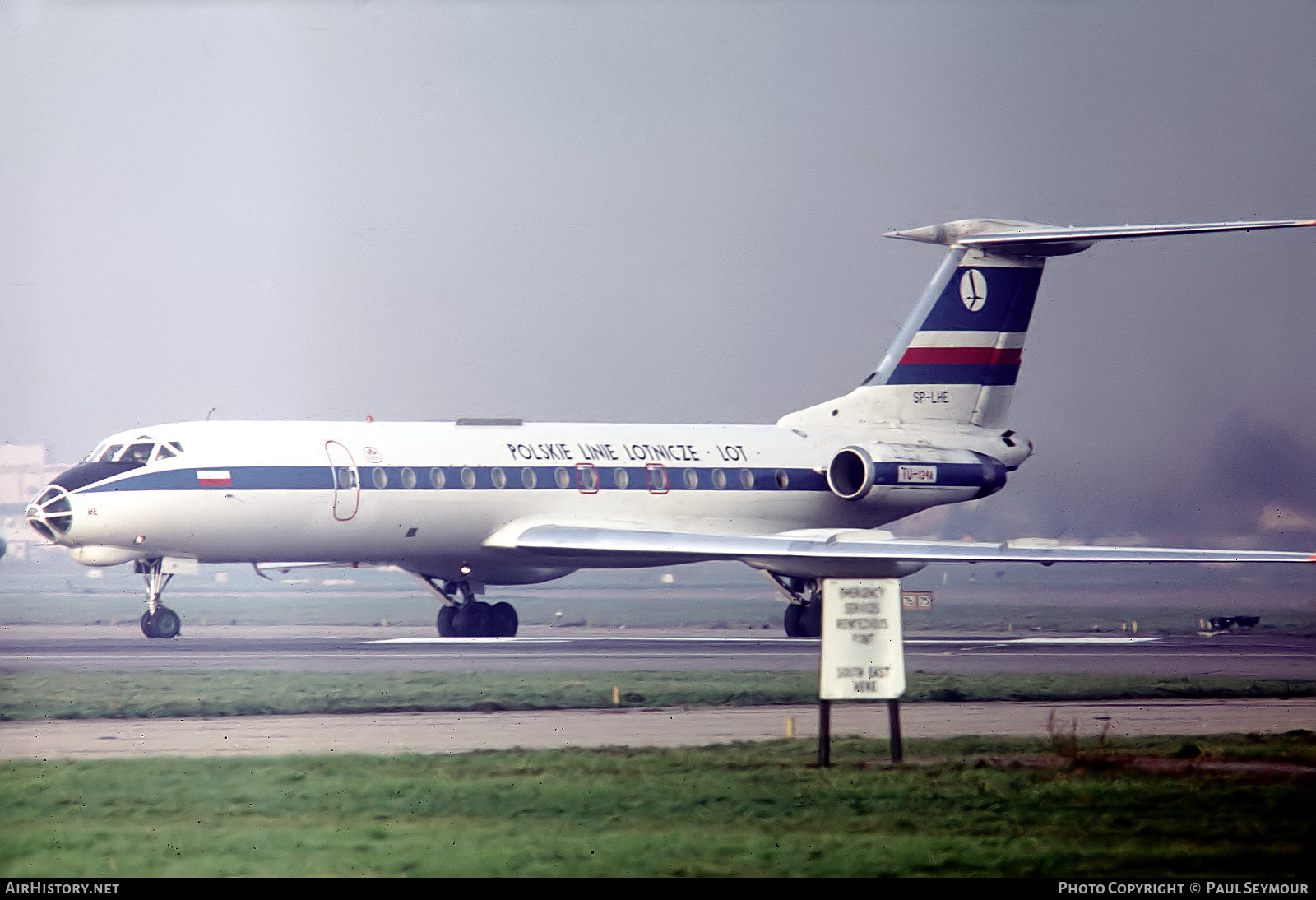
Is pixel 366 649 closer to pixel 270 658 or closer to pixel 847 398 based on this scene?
pixel 270 658

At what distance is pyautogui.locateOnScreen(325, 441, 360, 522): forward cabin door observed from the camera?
2583 cm

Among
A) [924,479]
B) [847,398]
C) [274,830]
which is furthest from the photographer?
[847,398]

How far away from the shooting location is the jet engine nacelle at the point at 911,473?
2914 centimetres

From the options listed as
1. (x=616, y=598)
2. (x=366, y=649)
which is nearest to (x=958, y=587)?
(x=616, y=598)

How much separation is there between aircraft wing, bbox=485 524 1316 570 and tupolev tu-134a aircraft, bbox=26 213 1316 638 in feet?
0.16

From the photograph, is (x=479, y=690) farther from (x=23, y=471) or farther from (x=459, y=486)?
(x=23, y=471)

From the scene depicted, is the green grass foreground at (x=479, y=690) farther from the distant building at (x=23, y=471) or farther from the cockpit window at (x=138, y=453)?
the distant building at (x=23, y=471)

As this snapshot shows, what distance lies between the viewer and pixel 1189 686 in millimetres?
18422

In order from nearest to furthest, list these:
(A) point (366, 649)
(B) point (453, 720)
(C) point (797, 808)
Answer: (C) point (797, 808) → (B) point (453, 720) → (A) point (366, 649)

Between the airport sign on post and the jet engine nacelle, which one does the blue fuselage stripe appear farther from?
the airport sign on post

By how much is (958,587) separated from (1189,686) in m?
21.8

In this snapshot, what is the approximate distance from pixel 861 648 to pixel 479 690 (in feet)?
19.7

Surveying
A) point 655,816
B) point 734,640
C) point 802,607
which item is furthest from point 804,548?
point 655,816

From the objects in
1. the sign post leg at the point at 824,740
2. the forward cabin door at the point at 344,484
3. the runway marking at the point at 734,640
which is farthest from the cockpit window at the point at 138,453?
the sign post leg at the point at 824,740
